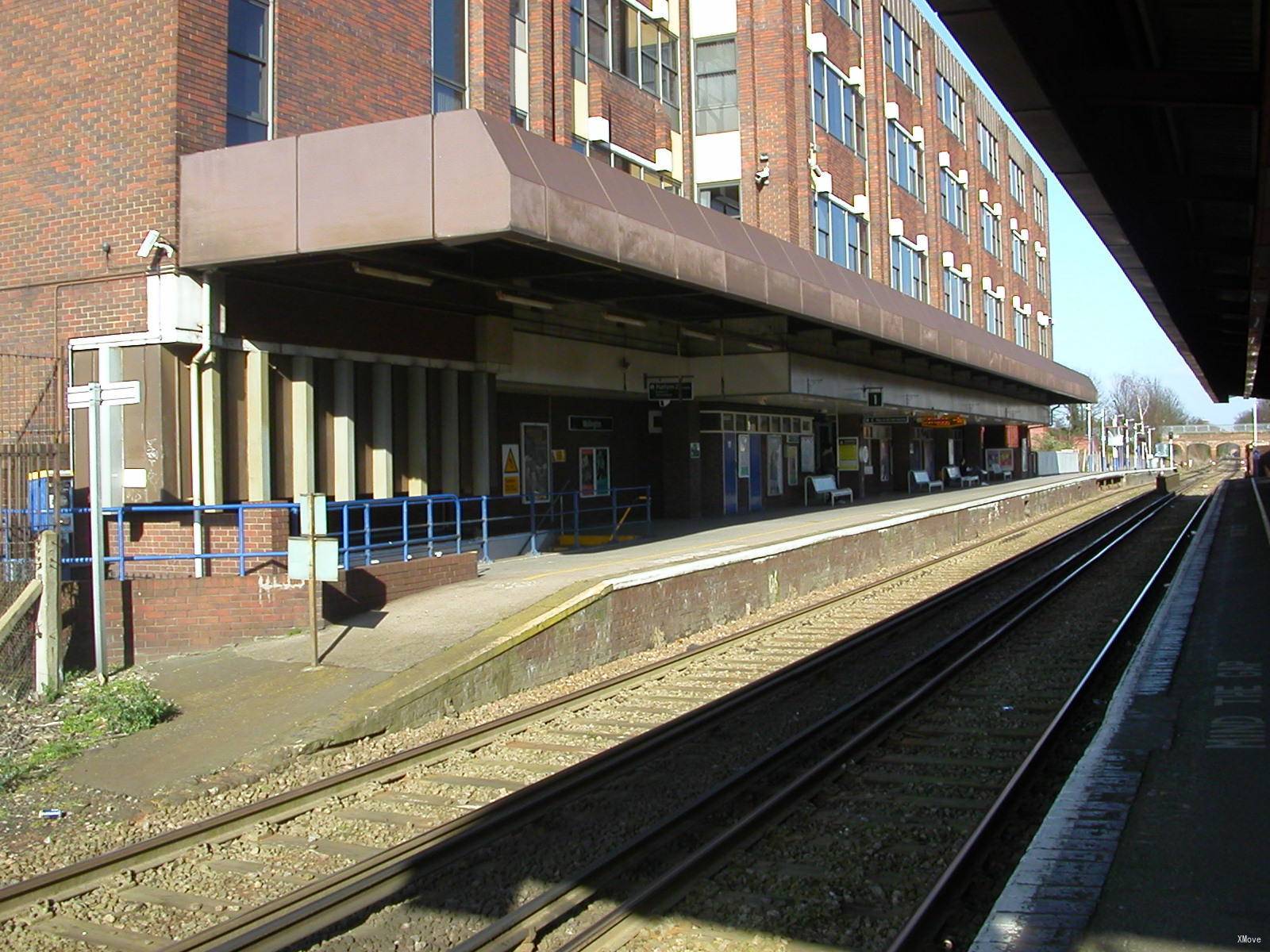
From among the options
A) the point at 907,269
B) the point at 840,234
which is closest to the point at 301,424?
the point at 840,234

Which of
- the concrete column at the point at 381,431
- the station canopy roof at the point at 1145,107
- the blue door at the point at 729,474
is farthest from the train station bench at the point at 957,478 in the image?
the concrete column at the point at 381,431

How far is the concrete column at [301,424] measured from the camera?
45.7ft

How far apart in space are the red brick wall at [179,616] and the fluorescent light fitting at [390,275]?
3.77 metres

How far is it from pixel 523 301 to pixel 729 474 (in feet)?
40.3

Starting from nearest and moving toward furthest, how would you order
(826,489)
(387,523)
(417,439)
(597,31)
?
(387,523) < (417,439) < (597,31) < (826,489)

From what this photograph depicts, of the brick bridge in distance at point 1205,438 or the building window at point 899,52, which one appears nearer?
the building window at point 899,52

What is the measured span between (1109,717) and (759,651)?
4.78 m

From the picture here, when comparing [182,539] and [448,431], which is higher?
[448,431]

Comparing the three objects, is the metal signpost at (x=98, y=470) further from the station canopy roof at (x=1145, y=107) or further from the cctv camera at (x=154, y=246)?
the station canopy roof at (x=1145, y=107)

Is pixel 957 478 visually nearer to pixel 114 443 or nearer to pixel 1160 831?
pixel 114 443

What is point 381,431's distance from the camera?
15.4 m

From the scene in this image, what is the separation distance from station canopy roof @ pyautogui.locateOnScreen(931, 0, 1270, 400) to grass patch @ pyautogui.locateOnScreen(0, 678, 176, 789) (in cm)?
766

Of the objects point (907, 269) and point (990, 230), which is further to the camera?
point (990, 230)

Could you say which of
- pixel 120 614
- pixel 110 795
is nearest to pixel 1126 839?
pixel 110 795
